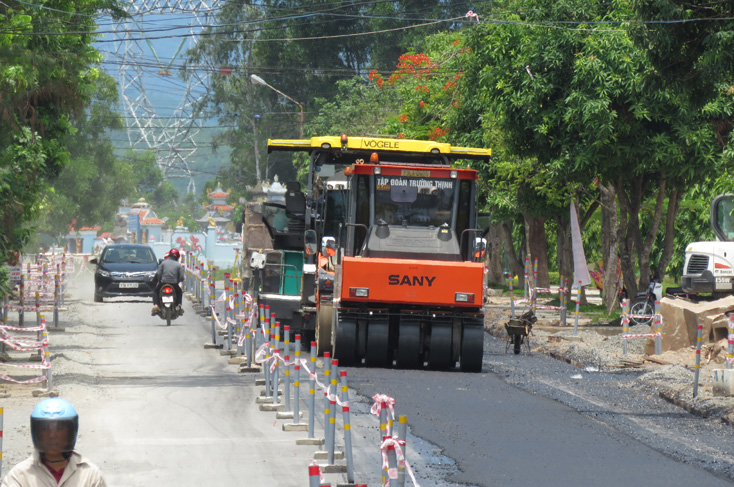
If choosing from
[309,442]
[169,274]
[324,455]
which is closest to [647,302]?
[169,274]

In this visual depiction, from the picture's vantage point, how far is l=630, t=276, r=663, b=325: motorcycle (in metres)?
27.2

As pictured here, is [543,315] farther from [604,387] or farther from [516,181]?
[604,387]

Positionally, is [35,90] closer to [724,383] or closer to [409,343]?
[409,343]

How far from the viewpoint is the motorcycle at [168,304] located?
26359 mm

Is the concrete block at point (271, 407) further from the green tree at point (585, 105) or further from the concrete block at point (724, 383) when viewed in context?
the green tree at point (585, 105)

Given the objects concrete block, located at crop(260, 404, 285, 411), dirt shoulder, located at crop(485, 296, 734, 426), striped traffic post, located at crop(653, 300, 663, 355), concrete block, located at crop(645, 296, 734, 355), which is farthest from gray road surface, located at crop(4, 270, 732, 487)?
concrete block, located at crop(645, 296, 734, 355)

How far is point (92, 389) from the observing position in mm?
15906

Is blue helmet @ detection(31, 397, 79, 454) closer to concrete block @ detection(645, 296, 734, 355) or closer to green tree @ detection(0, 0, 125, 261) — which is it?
green tree @ detection(0, 0, 125, 261)

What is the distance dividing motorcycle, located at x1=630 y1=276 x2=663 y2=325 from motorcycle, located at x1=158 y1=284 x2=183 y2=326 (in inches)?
422

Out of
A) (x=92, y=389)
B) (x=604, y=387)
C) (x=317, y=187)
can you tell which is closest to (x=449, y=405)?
(x=604, y=387)

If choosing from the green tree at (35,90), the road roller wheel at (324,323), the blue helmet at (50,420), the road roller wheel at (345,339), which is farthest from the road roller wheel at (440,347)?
the blue helmet at (50,420)

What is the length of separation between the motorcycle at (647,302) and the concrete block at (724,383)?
1142 cm

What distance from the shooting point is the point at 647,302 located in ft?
89.9

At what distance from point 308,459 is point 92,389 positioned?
232 inches
